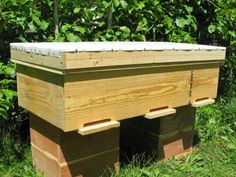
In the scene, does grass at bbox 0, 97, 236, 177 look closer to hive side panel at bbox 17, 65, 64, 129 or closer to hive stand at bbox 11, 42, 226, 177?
hive stand at bbox 11, 42, 226, 177

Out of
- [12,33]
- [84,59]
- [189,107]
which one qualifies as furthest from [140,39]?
[84,59]

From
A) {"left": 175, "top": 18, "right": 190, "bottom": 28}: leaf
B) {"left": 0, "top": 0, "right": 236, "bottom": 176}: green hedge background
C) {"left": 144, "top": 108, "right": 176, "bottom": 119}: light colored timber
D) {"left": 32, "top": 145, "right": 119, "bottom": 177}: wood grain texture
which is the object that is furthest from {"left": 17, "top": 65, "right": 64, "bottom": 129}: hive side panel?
{"left": 175, "top": 18, "right": 190, "bottom": 28}: leaf

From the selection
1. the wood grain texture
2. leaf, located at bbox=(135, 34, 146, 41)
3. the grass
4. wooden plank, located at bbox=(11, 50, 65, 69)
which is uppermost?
leaf, located at bbox=(135, 34, 146, 41)

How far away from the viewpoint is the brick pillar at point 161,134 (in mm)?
3287

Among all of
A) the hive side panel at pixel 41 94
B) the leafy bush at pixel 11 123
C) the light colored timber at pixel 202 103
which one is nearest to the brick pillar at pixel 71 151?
the hive side panel at pixel 41 94

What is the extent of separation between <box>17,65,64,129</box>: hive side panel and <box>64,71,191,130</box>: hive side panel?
0.09m

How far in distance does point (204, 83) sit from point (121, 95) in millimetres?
1006

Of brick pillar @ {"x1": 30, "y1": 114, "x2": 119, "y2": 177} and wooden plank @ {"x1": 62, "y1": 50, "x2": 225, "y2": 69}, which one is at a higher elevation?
wooden plank @ {"x1": 62, "y1": 50, "x2": 225, "y2": 69}

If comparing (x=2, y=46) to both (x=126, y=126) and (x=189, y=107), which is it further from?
(x=189, y=107)

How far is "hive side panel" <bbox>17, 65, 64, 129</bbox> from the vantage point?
2.31 m

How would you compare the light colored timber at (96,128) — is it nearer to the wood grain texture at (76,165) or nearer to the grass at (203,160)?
the wood grain texture at (76,165)

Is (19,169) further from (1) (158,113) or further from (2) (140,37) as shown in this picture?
(2) (140,37)

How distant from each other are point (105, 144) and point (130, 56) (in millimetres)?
805

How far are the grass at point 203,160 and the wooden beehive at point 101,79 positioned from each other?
0.61m
